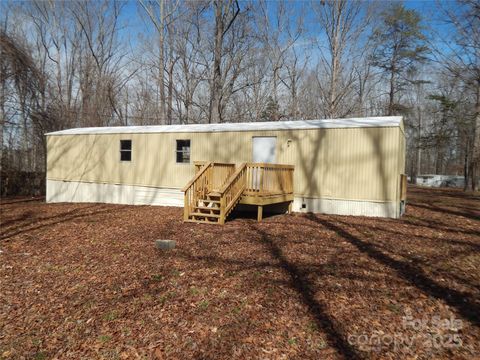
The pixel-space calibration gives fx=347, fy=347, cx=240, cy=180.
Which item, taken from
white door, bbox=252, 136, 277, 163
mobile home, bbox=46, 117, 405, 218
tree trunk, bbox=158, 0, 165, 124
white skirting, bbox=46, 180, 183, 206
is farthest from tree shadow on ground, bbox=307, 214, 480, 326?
tree trunk, bbox=158, 0, 165, 124

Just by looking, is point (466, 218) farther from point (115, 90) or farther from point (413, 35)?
point (115, 90)

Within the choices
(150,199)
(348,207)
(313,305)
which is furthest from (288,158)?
(313,305)

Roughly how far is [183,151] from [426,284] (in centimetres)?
917

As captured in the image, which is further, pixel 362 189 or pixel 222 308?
pixel 362 189

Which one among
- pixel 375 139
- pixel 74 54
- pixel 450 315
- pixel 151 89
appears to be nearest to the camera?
pixel 450 315

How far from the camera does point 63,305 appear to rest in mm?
4453

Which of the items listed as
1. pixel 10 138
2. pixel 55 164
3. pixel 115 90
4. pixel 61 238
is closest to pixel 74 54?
pixel 115 90

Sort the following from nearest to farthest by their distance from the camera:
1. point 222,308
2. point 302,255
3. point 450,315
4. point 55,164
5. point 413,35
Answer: point 450,315
point 222,308
point 302,255
point 55,164
point 413,35

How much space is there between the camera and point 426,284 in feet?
15.0

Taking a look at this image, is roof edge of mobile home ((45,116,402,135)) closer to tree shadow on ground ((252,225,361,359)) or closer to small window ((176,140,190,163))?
small window ((176,140,190,163))

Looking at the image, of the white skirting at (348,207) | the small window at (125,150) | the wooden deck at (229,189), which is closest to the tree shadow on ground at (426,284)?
the wooden deck at (229,189)

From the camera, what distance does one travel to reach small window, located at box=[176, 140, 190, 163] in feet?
39.9

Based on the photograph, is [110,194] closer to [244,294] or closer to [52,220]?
[52,220]

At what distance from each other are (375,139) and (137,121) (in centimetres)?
2341
